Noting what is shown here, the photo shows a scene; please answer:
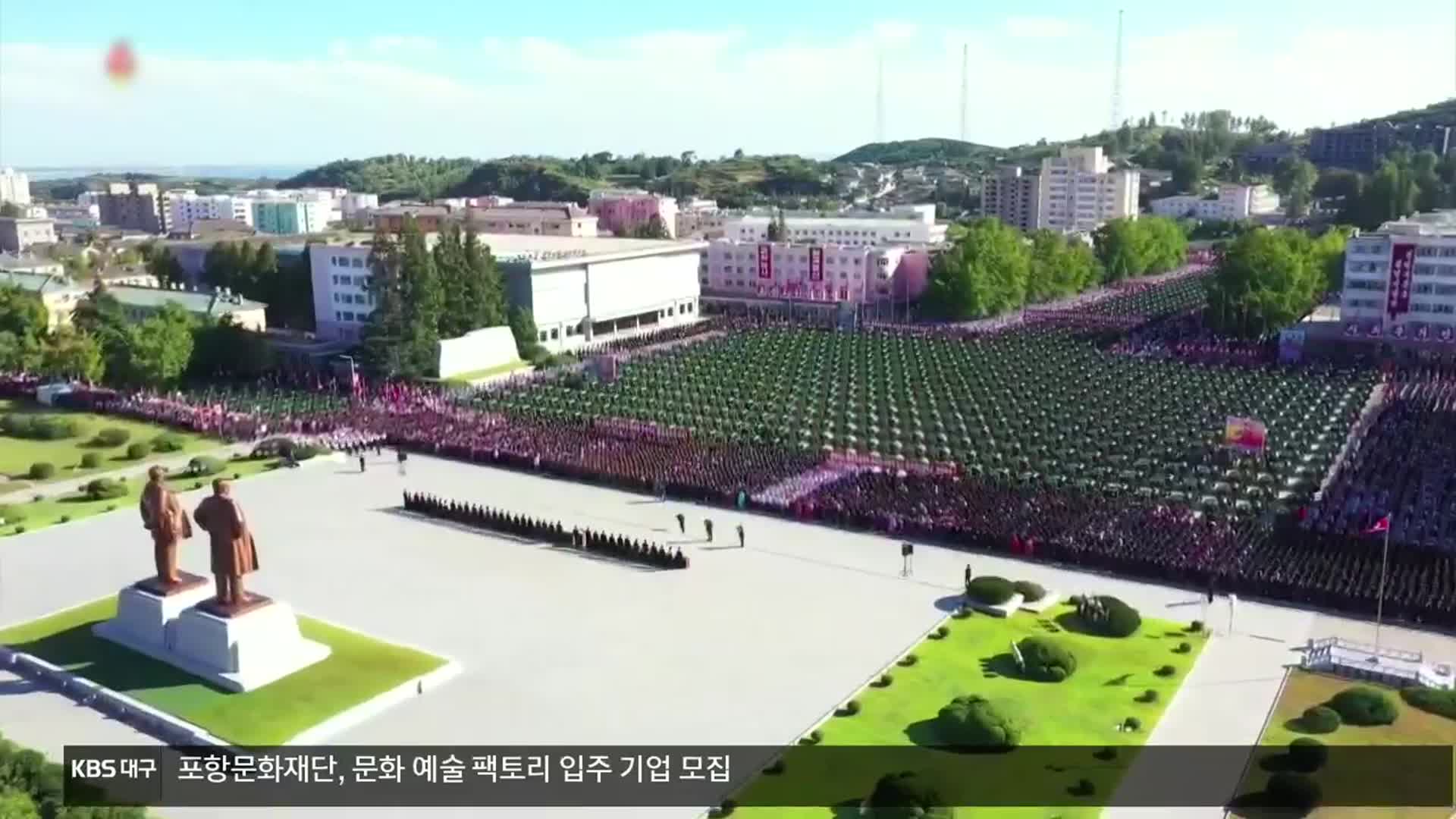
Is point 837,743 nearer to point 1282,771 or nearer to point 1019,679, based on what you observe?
point 1019,679

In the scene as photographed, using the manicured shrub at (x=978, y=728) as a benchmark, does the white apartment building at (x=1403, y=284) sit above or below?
above

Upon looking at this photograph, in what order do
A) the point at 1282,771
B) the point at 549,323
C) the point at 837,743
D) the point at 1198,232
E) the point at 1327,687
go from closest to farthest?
the point at 1282,771
the point at 837,743
the point at 1327,687
the point at 549,323
the point at 1198,232

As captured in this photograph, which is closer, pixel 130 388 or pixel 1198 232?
pixel 130 388

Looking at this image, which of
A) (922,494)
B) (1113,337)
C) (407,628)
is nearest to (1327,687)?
(922,494)

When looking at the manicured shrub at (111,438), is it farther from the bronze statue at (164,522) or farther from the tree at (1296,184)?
the tree at (1296,184)

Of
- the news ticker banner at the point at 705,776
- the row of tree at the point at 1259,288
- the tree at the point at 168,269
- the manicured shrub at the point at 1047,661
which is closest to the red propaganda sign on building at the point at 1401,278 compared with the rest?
the row of tree at the point at 1259,288

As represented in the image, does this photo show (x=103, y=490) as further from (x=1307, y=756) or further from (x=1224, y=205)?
(x=1224, y=205)
